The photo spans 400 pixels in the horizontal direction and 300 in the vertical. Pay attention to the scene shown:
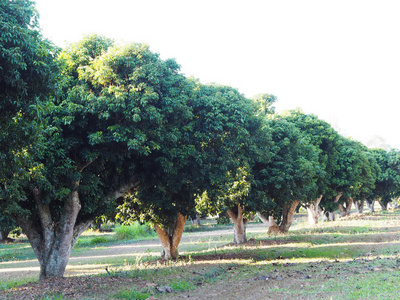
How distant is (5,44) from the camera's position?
763 centimetres

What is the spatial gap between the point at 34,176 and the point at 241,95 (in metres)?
9.52

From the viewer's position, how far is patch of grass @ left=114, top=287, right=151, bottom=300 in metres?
9.75

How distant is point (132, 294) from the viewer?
990 centimetres

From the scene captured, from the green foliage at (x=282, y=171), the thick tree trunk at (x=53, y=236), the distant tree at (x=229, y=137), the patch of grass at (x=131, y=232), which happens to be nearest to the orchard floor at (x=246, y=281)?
the thick tree trunk at (x=53, y=236)

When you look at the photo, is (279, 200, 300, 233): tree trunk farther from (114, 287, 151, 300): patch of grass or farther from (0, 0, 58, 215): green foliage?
(0, 0, 58, 215): green foliage

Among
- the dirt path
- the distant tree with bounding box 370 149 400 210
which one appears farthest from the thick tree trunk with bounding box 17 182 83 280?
the distant tree with bounding box 370 149 400 210

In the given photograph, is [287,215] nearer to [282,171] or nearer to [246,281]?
[282,171]

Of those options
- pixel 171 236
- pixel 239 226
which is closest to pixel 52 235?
pixel 171 236

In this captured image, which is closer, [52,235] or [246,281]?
[246,281]

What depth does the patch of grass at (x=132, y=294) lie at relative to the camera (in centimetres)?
975

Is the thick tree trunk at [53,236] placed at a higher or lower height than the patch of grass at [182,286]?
higher

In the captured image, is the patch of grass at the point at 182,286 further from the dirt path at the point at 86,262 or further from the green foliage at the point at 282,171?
the green foliage at the point at 282,171

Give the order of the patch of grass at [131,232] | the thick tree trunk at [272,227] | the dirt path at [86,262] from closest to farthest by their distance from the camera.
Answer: the dirt path at [86,262] < the thick tree trunk at [272,227] < the patch of grass at [131,232]

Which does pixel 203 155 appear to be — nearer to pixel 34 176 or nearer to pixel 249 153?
pixel 249 153
